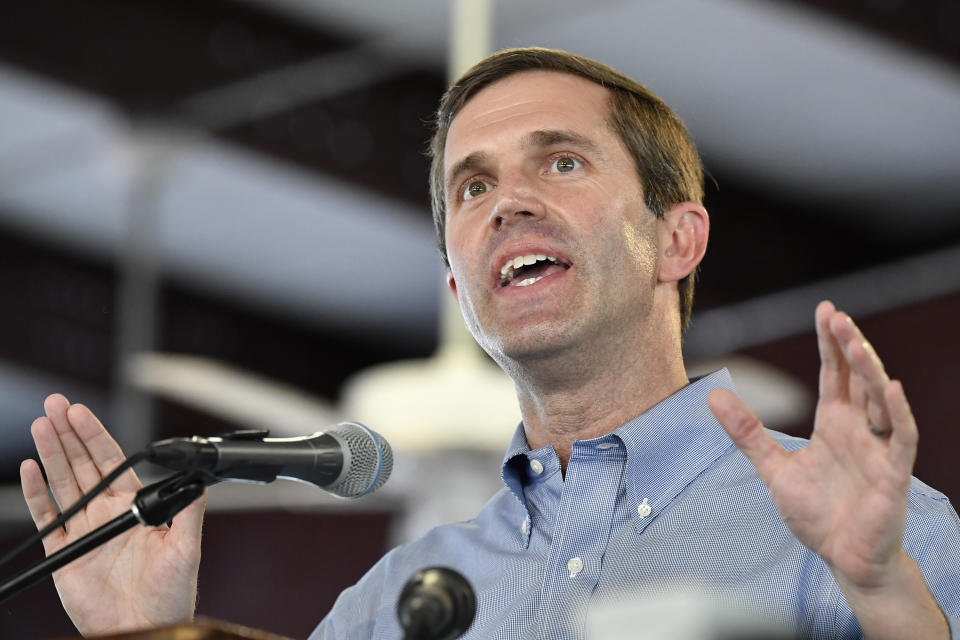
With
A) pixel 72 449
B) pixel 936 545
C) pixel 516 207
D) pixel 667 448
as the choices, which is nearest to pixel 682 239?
pixel 516 207

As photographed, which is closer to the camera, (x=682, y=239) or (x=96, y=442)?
(x=96, y=442)

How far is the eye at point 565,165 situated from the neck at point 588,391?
0.27m

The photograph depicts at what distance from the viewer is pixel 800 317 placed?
7305 millimetres

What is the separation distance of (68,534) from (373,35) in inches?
203

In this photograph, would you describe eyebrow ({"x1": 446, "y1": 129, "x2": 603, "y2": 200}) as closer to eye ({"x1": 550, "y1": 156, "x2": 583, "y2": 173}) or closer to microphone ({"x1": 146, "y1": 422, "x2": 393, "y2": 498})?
eye ({"x1": 550, "y1": 156, "x2": 583, "y2": 173})

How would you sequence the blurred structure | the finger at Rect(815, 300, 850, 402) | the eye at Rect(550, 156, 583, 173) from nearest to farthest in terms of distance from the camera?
the finger at Rect(815, 300, 850, 402) → the eye at Rect(550, 156, 583, 173) → the blurred structure

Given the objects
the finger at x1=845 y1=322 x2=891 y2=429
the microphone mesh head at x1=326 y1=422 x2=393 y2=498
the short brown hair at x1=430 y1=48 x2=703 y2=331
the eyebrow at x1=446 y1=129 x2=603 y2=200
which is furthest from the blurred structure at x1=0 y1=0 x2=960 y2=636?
the finger at x1=845 y1=322 x2=891 y2=429

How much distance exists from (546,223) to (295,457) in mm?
622

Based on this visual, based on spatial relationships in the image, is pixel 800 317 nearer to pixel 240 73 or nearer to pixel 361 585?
pixel 240 73

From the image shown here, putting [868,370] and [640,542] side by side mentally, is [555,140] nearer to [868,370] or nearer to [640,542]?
[640,542]

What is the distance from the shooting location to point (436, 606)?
120cm

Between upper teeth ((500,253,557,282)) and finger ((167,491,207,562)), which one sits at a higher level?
upper teeth ((500,253,557,282))

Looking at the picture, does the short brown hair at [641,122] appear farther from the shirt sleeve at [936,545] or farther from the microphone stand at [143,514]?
the microphone stand at [143,514]

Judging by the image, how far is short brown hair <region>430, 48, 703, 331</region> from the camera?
6.93ft
